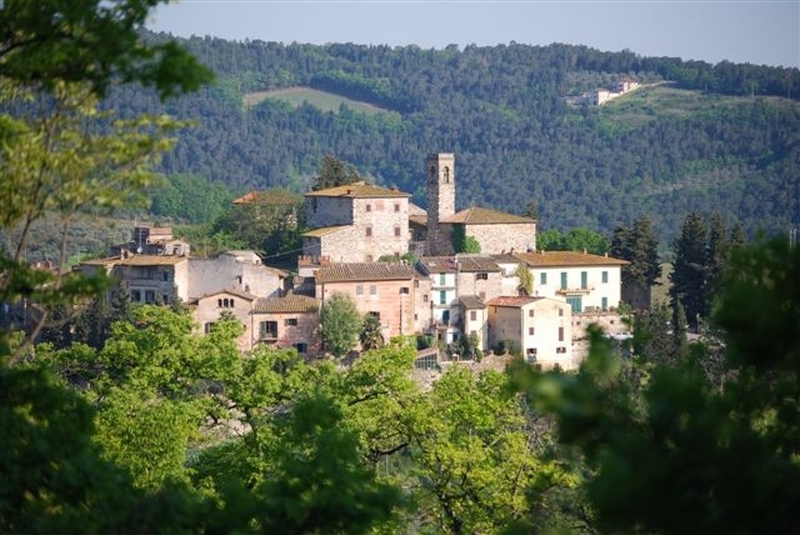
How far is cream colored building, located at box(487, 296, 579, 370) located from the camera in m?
46.7

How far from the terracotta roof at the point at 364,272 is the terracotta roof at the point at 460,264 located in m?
0.80

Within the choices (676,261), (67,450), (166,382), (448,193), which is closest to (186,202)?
(448,193)

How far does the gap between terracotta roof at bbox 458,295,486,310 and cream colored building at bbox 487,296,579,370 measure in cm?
39

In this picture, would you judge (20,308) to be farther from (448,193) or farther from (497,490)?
(497,490)

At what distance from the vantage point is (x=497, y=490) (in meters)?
18.2

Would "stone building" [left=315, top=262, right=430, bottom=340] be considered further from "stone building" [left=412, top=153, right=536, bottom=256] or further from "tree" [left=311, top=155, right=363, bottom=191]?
→ "tree" [left=311, top=155, right=363, bottom=191]

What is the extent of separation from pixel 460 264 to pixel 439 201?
6.75m

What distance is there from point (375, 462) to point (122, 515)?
10289 mm

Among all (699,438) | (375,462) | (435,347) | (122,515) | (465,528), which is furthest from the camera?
(435,347)

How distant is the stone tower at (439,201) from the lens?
174ft

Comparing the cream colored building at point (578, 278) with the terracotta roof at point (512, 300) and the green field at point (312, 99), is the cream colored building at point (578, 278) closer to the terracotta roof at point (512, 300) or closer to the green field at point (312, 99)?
the terracotta roof at point (512, 300)

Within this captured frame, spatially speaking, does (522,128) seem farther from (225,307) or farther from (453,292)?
(225,307)

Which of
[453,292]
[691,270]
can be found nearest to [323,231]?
[453,292]

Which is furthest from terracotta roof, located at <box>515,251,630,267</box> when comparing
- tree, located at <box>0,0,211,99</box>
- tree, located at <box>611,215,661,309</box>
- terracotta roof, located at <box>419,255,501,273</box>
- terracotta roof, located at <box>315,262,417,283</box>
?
tree, located at <box>0,0,211,99</box>
